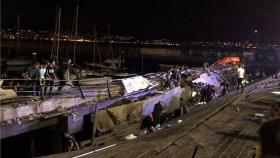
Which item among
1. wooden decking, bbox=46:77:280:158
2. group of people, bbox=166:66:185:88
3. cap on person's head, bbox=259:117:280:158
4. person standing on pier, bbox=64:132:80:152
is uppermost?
cap on person's head, bbox=259:117:280:158

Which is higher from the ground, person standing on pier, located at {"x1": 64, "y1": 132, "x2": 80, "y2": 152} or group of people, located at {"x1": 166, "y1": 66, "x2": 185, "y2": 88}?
group of people, located at {"x1": 166, "y1": 66, "x2": 185, "y2": 88}

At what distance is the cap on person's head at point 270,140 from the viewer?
7.32ft

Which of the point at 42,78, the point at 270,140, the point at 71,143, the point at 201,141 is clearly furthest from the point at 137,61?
the point at 270,140

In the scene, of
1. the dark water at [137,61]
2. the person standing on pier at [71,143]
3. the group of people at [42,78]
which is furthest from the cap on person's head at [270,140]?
the group of people at [42,78]

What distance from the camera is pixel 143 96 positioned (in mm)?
22750

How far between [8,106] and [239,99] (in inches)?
479

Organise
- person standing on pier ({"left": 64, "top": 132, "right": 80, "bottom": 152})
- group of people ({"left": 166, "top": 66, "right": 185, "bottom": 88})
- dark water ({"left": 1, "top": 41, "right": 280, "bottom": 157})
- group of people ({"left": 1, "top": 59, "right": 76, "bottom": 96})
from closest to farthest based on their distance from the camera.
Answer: person standing on pier ({"left": 64, "top": 132, "right": 80, "bottom": 152}) → dark water ({"left": 1, "top": 41, "right": 280, "bottom": 157}) → group of people ({"left": 1, "top": 59, "right": 76, "bottom": 96}) → group of people ({"left": 166, "top": 66, "right": 185, "bottom": 88})

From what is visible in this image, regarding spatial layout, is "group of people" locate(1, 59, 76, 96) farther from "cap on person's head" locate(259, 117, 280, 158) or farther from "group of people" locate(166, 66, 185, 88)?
"cap on person's head" locate(259, 117, 280, 158)

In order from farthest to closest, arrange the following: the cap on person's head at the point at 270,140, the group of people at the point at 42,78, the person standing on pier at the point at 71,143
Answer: the group of people at the point at 42,78 → the person standing on pier at the point at 71,143 → the cap on person's head at the point at 270,140

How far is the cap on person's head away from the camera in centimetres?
223

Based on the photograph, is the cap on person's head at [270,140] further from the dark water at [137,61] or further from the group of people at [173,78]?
the group of people at [173,78]

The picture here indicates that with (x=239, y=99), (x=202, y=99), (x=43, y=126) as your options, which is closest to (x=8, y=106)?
(x=43, y=126)

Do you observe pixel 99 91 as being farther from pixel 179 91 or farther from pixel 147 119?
pixel 179 91

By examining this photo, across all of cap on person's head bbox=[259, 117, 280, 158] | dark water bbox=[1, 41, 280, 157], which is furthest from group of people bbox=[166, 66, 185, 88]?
cap on person's head bbox=[259, 117, 280, 158]
